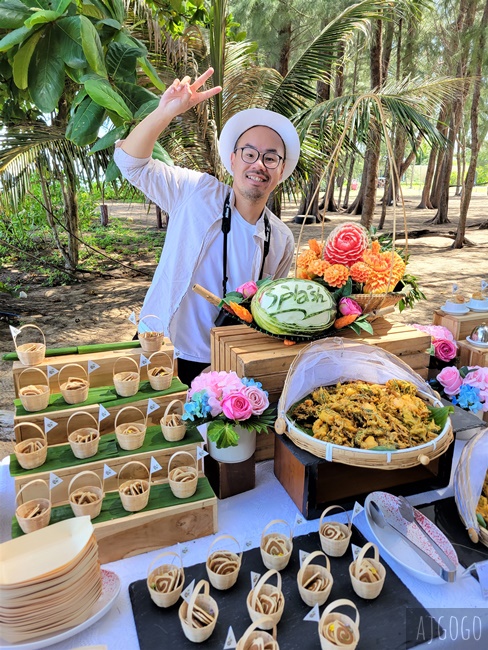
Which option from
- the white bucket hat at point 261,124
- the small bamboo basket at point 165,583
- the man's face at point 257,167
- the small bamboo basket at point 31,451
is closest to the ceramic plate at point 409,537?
the small bamboo basket at point 165,583

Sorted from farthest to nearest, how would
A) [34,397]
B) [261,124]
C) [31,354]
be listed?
[261,124] < [31,354] < [34,397]

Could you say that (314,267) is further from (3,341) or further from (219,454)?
(3,341)

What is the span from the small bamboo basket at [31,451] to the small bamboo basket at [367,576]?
2.52ft

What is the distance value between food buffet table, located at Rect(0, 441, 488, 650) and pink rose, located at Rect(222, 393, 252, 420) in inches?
10.2

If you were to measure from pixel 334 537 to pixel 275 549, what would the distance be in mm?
139

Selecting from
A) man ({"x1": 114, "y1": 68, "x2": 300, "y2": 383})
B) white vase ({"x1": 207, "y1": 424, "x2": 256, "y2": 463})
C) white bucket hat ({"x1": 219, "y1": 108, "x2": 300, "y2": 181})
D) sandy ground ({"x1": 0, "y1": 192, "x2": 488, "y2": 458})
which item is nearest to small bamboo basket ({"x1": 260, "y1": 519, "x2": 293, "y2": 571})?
white vase ({"x1": 207, "y1": 424, "x2": 256, "y2": 463})

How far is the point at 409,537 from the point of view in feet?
3.71

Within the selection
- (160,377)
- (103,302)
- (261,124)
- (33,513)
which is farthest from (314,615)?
(103,302)

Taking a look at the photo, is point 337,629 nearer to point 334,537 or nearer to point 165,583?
point 334,537

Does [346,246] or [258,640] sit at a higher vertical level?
[346,246]

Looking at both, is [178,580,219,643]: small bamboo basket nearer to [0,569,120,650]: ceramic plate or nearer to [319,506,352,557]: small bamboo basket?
[0,569,120,650]: ceramic plate

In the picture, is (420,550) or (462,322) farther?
(462,322)

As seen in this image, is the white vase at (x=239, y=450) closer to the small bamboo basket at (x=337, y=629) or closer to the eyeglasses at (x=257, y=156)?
the small bamboo basket at (x=337, y=629)

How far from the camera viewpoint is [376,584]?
961mm
